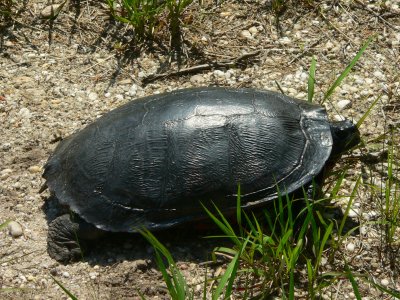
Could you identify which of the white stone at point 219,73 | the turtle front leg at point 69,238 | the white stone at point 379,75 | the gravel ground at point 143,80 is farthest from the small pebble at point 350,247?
the white stone at point 219,73

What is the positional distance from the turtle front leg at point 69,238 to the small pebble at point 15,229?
0.20m

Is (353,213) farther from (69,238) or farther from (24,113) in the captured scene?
(24,113)

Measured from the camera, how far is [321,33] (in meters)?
4.92

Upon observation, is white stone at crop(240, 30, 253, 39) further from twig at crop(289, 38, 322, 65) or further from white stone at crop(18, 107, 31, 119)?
white stone at crop(18, 107, 31, 119)

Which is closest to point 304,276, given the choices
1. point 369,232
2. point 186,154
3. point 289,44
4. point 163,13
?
point 369,232

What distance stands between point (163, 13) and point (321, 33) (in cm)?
120

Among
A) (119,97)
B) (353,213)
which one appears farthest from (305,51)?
(353,213)

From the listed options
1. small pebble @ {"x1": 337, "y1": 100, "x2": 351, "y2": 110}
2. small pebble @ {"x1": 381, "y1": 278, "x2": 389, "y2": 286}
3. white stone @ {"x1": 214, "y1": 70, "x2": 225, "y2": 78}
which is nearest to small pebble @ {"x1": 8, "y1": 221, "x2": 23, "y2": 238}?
white stone @ {"x1": 214, "y1": 70, "x2": 225, "y2": 78}

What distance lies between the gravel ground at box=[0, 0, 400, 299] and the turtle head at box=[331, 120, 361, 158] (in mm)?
277

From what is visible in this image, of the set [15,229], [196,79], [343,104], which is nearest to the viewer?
[15,229]

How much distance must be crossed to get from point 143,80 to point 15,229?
150cm

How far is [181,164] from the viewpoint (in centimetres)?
333

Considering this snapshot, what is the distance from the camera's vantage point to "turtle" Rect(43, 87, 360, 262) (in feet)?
10.9

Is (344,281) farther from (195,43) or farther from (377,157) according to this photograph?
(195,43)
